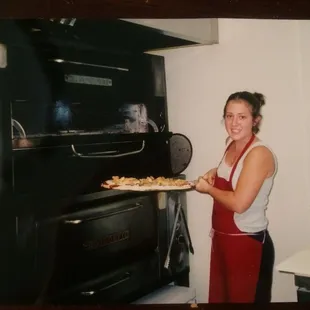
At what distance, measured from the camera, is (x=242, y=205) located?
85 centimetres

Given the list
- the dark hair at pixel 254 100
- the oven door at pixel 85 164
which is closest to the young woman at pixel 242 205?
the dark hair at pixel 254 100

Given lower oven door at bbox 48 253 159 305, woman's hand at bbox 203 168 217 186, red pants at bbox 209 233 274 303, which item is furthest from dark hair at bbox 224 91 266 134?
lower oven door at bbox 48 253 159 305

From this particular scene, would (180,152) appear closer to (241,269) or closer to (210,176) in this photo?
(210,176)

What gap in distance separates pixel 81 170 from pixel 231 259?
1.11ft

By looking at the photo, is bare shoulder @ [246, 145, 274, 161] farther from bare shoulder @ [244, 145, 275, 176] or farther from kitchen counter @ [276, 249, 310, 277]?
kitchen counter @ [276, 249, 310, 277]

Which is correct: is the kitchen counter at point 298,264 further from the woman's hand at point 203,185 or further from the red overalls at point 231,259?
the woman's hand at point 203,185

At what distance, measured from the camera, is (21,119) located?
0.80 metres

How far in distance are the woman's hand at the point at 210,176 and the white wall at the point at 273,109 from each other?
0.01 m

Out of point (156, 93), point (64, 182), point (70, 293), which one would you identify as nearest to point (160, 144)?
point (156, 93)

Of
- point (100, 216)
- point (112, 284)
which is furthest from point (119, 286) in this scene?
point (100, 216)

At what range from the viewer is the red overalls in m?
0.85

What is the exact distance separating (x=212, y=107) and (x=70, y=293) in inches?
17.6

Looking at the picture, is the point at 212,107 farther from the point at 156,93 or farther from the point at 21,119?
→ the point at 21,119

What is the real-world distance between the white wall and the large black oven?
7cm
